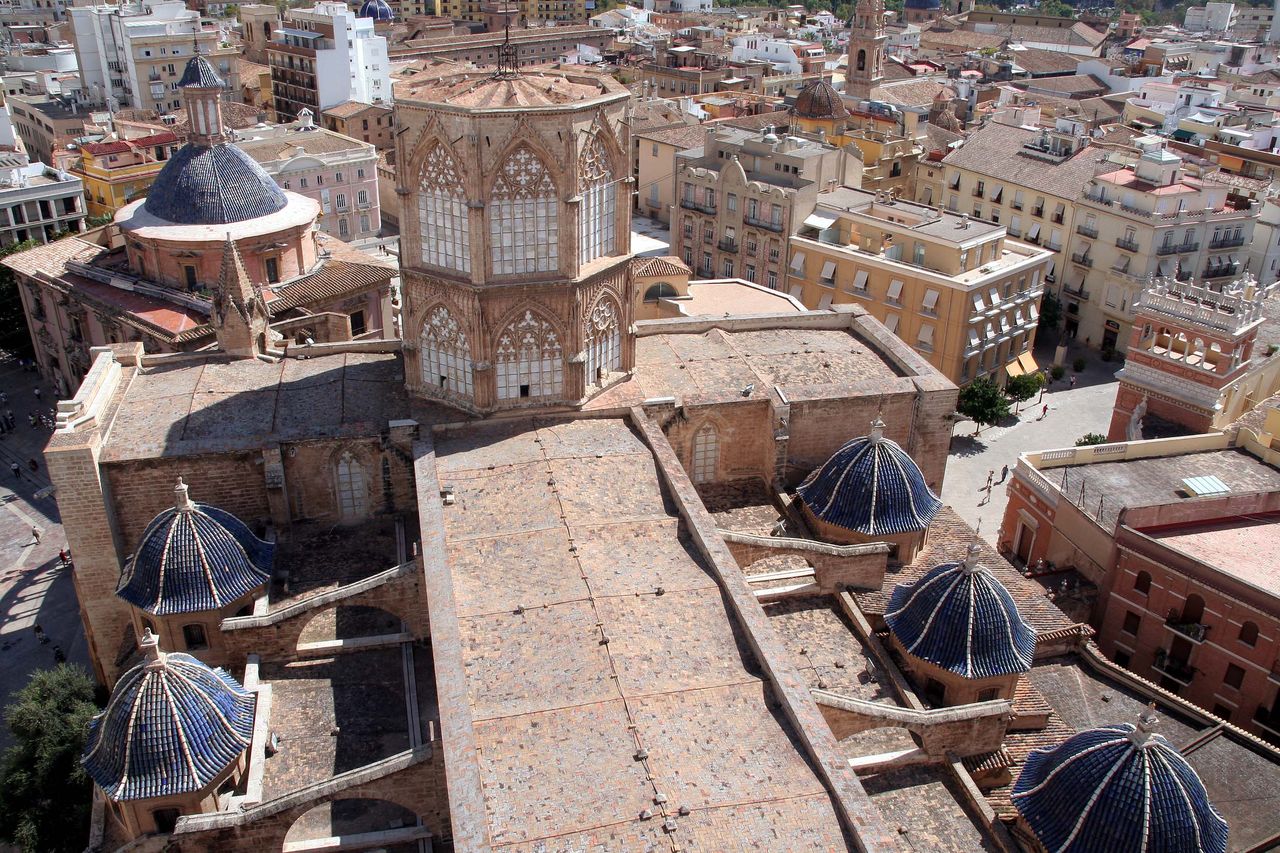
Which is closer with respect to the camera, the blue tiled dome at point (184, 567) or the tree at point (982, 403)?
the blue tiled dome at point (184, 567)

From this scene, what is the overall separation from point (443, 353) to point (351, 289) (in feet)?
72.3

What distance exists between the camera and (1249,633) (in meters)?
33.8

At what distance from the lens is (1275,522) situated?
38219 millimetres

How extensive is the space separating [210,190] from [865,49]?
67.5 meters

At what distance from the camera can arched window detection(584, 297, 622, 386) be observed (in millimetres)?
32125

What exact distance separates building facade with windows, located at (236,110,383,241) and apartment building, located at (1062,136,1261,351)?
1981 inches

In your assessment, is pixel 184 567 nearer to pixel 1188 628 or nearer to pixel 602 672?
pixel 602 672

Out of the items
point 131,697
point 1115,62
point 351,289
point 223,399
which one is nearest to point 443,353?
point 223,399

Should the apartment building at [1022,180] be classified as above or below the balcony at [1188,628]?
above

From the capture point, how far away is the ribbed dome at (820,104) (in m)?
85.2

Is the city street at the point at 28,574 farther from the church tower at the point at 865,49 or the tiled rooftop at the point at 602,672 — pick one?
the church tower at the point at 865,49

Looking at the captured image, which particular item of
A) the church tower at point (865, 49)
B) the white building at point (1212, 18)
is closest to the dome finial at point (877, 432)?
the church tower at point (865, 49)

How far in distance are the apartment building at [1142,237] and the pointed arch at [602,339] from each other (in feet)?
142

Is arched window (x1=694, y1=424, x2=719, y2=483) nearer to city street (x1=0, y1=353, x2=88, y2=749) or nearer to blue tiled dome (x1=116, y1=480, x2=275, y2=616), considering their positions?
blue tiled dome (x1=116, y1=480, x2=275, y2=616)
